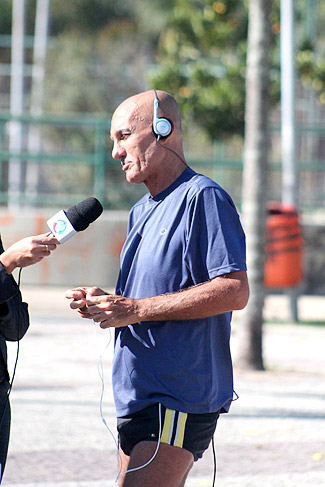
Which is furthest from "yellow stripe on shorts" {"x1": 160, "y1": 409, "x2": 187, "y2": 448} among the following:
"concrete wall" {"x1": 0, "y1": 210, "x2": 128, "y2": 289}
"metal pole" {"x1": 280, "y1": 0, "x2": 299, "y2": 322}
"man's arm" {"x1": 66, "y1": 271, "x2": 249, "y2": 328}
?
"concrete wall" {"x1": 0, "y1": 210, "x2": 128, "y2": 289}

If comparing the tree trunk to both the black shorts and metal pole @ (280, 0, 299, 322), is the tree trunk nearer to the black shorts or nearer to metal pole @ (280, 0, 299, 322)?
metal pole @ (280, 0, 299, 322)

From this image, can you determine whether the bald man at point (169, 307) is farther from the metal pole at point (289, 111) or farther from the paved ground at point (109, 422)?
the metal pole at point (289, 111)

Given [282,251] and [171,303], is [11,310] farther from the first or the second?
[282,251]

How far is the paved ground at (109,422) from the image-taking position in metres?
5.17

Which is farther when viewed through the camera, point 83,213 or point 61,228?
point 83,213

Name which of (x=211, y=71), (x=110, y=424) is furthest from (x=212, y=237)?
(x=211, y=71)

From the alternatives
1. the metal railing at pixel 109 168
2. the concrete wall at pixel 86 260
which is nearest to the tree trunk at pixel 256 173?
the concrete wall at pixel 86 260

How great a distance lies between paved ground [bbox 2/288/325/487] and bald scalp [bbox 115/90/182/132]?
8.24 feet

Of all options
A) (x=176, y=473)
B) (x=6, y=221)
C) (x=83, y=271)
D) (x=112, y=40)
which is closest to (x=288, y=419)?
(x=176, y=473)

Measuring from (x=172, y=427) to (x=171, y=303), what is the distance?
0.43m

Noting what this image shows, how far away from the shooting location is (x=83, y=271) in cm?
1340

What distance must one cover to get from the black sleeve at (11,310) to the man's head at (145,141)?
0.57 metres

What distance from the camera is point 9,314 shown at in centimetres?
322

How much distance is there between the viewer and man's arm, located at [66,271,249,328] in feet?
9.69
